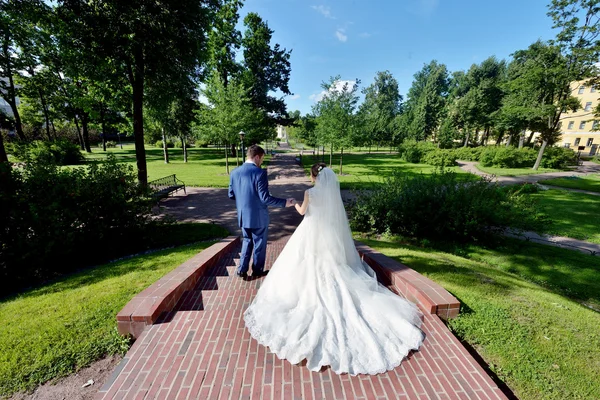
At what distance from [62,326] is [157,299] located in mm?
1195

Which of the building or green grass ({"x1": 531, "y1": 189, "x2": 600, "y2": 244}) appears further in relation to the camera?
the building

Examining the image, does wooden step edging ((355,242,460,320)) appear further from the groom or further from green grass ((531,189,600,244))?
green grass ((531,189,600,244))

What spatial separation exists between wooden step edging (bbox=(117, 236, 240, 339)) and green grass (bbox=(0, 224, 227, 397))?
20 cm

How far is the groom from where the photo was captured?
3.92 m

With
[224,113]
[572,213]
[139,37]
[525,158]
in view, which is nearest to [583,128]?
[525,158]

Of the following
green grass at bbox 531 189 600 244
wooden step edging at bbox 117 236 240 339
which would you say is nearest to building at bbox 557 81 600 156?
green grass at bbox 531 189 600 244

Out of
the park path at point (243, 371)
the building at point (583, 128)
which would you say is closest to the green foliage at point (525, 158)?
the building at point (583, 128)

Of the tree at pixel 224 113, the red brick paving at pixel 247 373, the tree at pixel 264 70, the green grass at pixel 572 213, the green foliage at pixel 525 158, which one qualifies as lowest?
the green grass at pixel 572 213

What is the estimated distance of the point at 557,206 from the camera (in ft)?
40.4

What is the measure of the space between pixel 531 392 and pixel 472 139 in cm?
5574

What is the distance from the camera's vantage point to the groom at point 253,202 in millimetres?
3918

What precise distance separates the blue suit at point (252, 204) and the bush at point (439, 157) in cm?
2705

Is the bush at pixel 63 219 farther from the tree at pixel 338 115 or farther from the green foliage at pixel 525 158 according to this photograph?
the green foliage at pixel 525 158

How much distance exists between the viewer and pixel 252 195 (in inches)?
157
